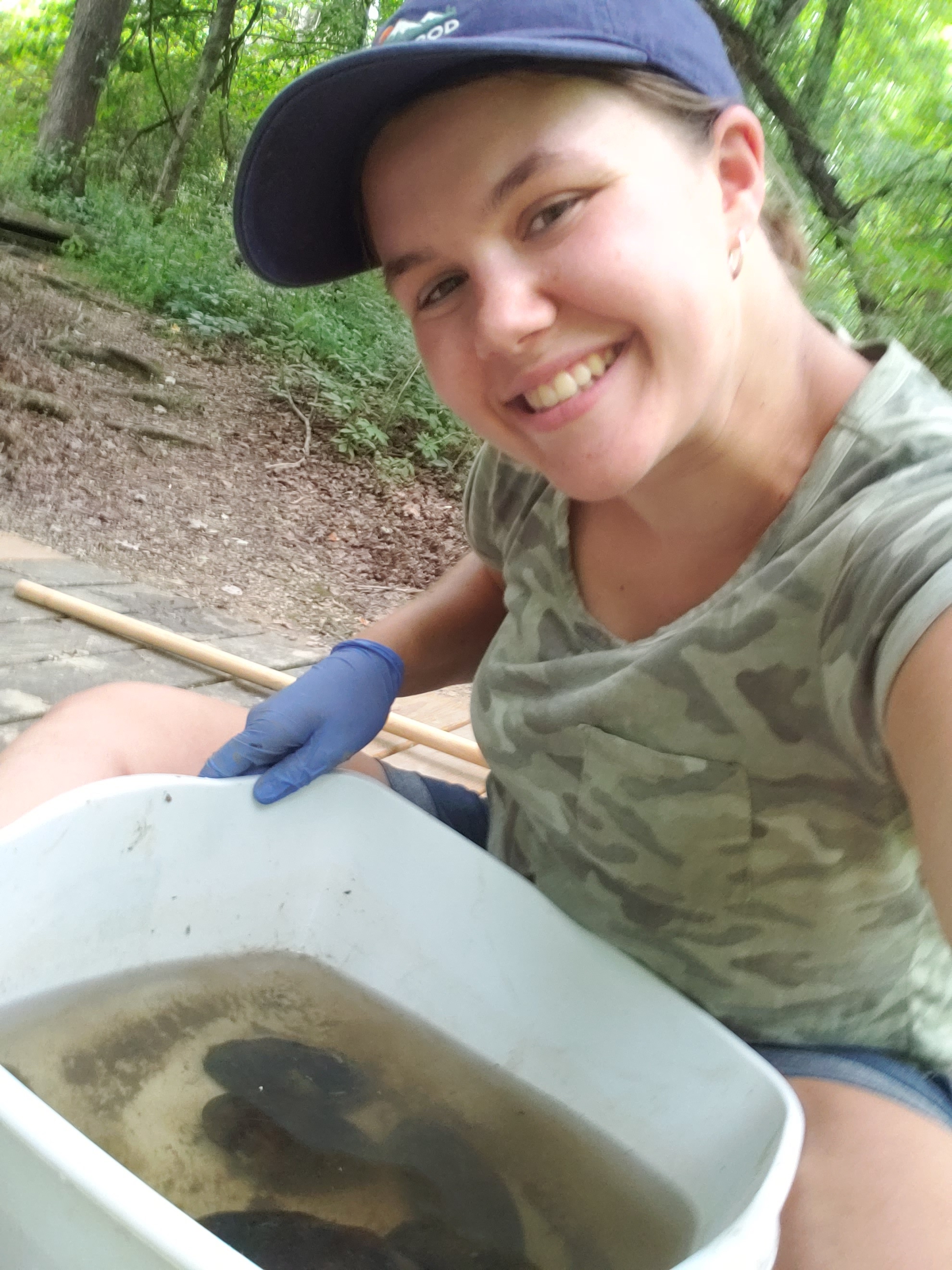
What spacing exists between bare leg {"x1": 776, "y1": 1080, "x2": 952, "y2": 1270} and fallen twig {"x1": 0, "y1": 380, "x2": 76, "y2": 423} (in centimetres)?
300

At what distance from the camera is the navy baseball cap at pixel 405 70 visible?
53 centimetres

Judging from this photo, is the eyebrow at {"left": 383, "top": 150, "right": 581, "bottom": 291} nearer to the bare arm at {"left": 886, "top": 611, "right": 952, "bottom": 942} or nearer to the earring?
the earring

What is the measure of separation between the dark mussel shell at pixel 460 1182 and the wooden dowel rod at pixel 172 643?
0.75 m

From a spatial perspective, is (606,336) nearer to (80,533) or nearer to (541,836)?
(541,836)

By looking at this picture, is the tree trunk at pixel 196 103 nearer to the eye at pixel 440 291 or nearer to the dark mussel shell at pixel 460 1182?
the eye at pixel 440 291

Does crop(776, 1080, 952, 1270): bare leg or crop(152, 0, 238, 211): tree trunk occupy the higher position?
crop(152, 0, 238, 211): tree trunk

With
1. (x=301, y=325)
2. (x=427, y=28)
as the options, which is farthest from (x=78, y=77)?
(x=427, y=28)

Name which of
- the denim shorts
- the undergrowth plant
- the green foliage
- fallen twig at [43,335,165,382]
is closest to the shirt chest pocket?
the denim shorts

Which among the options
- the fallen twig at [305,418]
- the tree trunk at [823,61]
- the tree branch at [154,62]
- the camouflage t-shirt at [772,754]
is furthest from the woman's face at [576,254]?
the tree branch at [154,62]

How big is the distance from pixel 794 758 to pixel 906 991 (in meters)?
0.24

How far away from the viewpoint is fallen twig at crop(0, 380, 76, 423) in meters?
2.93

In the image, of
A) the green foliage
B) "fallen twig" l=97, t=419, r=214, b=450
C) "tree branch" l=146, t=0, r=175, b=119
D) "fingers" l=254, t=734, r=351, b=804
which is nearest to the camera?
"fingers" l=254, t=734, r=351, b=804

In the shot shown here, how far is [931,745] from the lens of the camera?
0.45m

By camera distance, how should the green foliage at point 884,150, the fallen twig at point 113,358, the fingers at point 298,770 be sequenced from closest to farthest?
the fingers at point 298,770 → the green foliage at point 884,150 → the fallen twig at point 113,358
